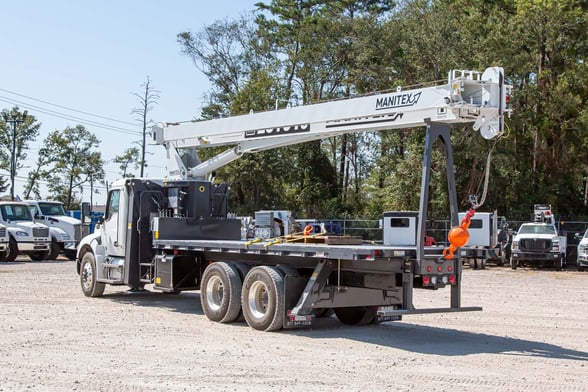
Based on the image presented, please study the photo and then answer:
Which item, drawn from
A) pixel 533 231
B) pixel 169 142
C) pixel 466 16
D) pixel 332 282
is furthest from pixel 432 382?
pixel 466 16

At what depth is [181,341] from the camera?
1145 cm

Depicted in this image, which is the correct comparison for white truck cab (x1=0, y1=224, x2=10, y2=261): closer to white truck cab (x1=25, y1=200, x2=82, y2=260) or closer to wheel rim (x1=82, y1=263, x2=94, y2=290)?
white truck cab (x1=25, y1=200, x2=82, y2=260)

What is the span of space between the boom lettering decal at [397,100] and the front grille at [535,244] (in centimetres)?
2126

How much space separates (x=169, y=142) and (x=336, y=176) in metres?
38.4

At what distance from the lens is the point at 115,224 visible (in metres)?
16.9

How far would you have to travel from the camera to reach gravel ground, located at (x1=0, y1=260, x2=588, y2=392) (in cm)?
865

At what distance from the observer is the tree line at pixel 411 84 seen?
126 feet

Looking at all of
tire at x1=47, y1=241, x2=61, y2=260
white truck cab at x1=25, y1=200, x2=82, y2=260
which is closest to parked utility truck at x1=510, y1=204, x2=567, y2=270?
white truck cab at x1=25, y1=200, x2=82, y2=260

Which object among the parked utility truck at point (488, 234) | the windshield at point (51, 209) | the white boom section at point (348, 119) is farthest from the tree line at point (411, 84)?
the white boom section at point (348, 119)

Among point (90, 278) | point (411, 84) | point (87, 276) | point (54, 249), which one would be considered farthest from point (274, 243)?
point (411, 84)

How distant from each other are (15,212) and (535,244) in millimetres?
21717

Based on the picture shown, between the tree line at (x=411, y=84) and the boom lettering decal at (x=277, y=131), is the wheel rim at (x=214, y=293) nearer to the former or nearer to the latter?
the boom lettering decal at (x=277, y=131)

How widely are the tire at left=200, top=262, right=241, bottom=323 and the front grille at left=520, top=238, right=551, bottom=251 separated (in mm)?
21252

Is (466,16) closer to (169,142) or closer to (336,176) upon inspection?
(336,176)
